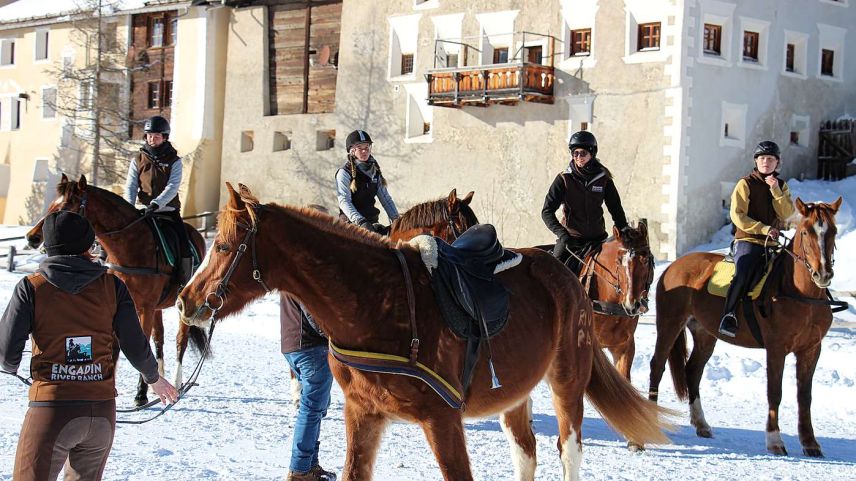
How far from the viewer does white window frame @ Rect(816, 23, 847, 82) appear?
3006cm

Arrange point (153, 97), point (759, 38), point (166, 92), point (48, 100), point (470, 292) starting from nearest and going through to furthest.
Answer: point (470, 292), point (759, 38), point (166, 92), point (153, 97), point (48, 100)

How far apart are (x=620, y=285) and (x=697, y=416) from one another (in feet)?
5.81

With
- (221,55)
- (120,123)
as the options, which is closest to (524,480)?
(221,55)

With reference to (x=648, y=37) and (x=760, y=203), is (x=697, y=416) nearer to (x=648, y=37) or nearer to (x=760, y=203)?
(x=760, y=203)

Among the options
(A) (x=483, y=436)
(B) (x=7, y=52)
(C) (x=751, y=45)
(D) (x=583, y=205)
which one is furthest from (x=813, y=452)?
(B) (x=7, y=52)

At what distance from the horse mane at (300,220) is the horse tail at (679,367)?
20.0ft

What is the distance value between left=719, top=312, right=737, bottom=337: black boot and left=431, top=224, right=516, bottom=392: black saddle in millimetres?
4770

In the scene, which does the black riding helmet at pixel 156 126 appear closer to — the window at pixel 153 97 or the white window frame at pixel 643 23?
the white window frame at pixel 643 23

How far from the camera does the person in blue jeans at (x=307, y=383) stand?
235 inches

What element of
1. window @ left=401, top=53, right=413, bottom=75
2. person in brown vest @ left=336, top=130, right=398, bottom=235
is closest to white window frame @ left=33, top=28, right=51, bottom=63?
window @ left=401, top=53, right=413, bottom=75

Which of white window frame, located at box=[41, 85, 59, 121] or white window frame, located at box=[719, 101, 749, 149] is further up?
white window frame, located at box=[41, 85, 59, 121]

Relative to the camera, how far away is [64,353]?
4.22m

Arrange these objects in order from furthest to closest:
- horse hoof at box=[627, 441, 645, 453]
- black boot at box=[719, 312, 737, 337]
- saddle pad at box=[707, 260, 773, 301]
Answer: saddle pad at box=[707, 260, 773, 301] → black boot at box=[719, 312, 737, 337] → horse hoof at box=[627, 441, 645, 453]

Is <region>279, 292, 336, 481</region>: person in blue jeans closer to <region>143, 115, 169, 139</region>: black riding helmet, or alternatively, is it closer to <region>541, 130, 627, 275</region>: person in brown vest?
<region>541, 130, 627, 275</region>: person in brown vest
